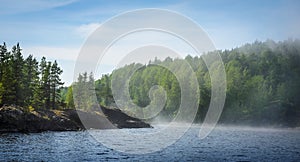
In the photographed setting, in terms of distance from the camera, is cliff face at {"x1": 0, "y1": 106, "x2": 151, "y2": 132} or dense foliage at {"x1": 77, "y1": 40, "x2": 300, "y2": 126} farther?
dense foliage at {"x1": 77, "y1": 40, "x2": 300, "y2": 126}

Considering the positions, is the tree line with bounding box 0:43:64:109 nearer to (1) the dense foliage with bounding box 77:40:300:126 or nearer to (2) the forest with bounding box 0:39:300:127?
(2) the forest with bounding box 0:39:300:127

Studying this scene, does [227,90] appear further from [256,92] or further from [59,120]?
[59,120]

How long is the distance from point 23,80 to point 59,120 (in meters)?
15.7

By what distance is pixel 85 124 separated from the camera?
117 m

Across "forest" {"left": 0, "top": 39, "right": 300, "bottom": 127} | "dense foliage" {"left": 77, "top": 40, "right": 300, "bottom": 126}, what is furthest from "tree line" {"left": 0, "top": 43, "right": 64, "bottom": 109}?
"dense foliage" {"left": 77, "top": 40, "right": 300, "bottom": 126}

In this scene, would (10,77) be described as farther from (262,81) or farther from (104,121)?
(262,81)

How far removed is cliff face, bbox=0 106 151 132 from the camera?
8896 cm

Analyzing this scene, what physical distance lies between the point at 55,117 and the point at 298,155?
69001 mm

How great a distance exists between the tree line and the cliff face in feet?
21.1

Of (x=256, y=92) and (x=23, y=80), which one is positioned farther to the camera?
(x=256, y=92)

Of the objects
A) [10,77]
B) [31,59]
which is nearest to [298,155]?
[10,77]

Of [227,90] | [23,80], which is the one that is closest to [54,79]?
[23,80]

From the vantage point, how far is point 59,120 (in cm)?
10275

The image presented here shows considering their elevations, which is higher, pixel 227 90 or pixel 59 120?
pixel 227 90
